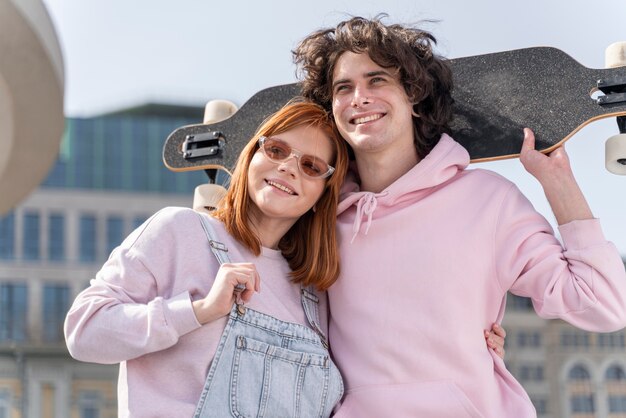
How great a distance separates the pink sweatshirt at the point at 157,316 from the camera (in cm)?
143

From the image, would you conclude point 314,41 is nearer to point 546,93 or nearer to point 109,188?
point 546,93

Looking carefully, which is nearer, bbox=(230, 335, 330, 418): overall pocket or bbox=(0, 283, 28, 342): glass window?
bbox=(230, 335, 330, 418): overall pocket

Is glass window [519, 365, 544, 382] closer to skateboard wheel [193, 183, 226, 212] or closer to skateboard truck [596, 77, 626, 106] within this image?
skateboard wheel [193, 183, 226, 212]

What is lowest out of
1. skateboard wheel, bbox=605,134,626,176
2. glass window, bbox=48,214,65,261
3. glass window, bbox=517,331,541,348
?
glass window, bbox=517,331,541,348

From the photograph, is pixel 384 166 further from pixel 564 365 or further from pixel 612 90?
pixel 564 365

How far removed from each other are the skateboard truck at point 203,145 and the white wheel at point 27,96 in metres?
3.08

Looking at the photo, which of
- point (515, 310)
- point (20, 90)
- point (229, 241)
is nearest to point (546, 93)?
point (229, 241)

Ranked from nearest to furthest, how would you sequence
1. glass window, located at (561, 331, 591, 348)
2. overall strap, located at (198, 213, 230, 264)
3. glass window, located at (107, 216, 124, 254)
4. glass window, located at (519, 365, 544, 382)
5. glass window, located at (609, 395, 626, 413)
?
overall strap, located at (198, 213, 230, 264) → glass window, located at (107, 216, 124, 254) → glass window, located at (519, 365, 544, 382) → glass window, located at (609, 395, 626, 413) → glass window, located at (561, 331, 591, 348)

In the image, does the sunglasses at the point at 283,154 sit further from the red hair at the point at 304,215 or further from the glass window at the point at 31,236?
the glass window at the point at 31,236

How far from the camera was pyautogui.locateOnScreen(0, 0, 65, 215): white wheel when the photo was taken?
4961mm

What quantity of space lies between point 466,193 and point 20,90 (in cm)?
481

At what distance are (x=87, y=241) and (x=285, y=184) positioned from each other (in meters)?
25.3

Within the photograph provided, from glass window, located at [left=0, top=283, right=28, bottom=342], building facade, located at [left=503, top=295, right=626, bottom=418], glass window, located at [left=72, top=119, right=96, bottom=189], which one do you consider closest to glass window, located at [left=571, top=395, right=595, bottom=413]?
building facade, located at [left=503, top=295, right=626, bottom=418]

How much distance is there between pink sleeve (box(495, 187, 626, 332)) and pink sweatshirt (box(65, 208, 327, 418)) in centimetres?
34
